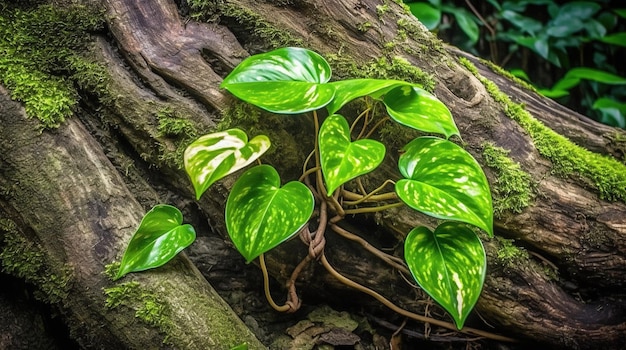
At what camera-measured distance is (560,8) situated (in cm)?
301

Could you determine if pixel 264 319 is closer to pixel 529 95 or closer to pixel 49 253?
pixel 49 253

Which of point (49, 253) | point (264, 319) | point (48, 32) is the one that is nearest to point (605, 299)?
point (264, 319)

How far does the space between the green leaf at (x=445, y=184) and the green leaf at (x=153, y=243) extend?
0.53 metres

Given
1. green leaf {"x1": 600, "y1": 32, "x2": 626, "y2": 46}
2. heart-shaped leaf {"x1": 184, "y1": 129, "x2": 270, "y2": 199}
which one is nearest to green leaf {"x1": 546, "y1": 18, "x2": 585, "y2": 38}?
green leaf {"x1": 600, "y1": 32, "x2": 626, "y2": 46}

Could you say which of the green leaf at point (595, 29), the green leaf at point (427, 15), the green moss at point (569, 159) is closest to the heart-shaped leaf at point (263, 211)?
the green moss at point (569, 159)

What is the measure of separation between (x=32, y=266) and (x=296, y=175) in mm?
743

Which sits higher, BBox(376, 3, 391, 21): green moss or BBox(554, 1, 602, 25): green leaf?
BBox(376, 3, 391, 21): green moss

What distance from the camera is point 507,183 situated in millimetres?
1317

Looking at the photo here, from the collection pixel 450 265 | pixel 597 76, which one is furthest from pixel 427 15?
pixel 450 265

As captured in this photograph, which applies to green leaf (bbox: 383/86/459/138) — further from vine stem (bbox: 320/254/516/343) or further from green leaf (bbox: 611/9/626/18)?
green leaf (bbox: 611/9/626/18)

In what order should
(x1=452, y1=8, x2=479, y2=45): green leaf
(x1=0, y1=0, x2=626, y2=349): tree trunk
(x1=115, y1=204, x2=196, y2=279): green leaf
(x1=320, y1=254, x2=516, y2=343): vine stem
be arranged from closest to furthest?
1. (x1=115, y1=204, x2=196, y2=279): green leaf
2. (x1=0, y1=0, x2=626, y2=349): tree trunk
3. (x1=320, y1=254, x2=516, y2=343): vine stem
4. (x1=452, y1=8, x2=479, y2=45): green leaf

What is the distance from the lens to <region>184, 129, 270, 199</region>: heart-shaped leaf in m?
1.01

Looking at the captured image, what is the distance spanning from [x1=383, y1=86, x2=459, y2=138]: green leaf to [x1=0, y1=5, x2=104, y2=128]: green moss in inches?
34.7

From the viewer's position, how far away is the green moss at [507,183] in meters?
1.30
